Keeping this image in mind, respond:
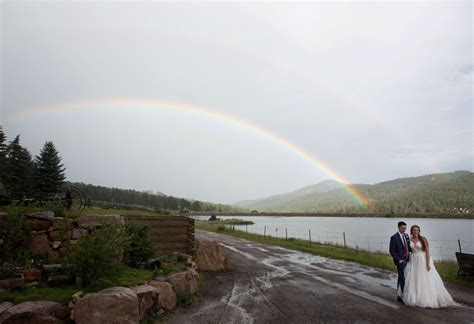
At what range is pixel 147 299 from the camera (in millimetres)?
7992

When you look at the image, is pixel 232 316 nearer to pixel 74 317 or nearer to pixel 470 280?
pixel 74 317

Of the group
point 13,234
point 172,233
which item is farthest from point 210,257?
point 13,234

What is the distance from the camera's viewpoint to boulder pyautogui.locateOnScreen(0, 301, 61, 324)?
6.05 meters

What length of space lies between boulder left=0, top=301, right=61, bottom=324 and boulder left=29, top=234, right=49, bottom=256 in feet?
9.48

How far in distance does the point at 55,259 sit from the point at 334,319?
7.59 m

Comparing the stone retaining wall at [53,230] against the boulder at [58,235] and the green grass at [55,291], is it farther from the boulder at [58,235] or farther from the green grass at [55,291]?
the green grass at [55,291]

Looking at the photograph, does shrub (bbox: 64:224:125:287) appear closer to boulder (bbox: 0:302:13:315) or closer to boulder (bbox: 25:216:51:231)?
boulder (bbox: 0:302:13:315)

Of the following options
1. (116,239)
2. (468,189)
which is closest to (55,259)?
(116,239)

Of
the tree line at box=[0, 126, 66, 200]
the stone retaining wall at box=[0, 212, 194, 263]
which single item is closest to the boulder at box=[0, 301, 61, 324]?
the stone retaining wall at box=[0, 212, 194, 263]

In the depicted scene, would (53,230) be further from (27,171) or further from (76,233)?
(27,171)

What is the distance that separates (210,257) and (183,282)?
17.7 feet

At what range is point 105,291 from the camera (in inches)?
282

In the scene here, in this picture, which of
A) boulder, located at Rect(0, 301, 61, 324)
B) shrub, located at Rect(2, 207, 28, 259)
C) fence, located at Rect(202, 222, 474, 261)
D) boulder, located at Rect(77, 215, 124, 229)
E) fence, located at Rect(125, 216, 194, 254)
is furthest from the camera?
fence, located at Rect(202, 222, 474, 261)

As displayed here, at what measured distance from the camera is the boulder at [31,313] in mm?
6051
